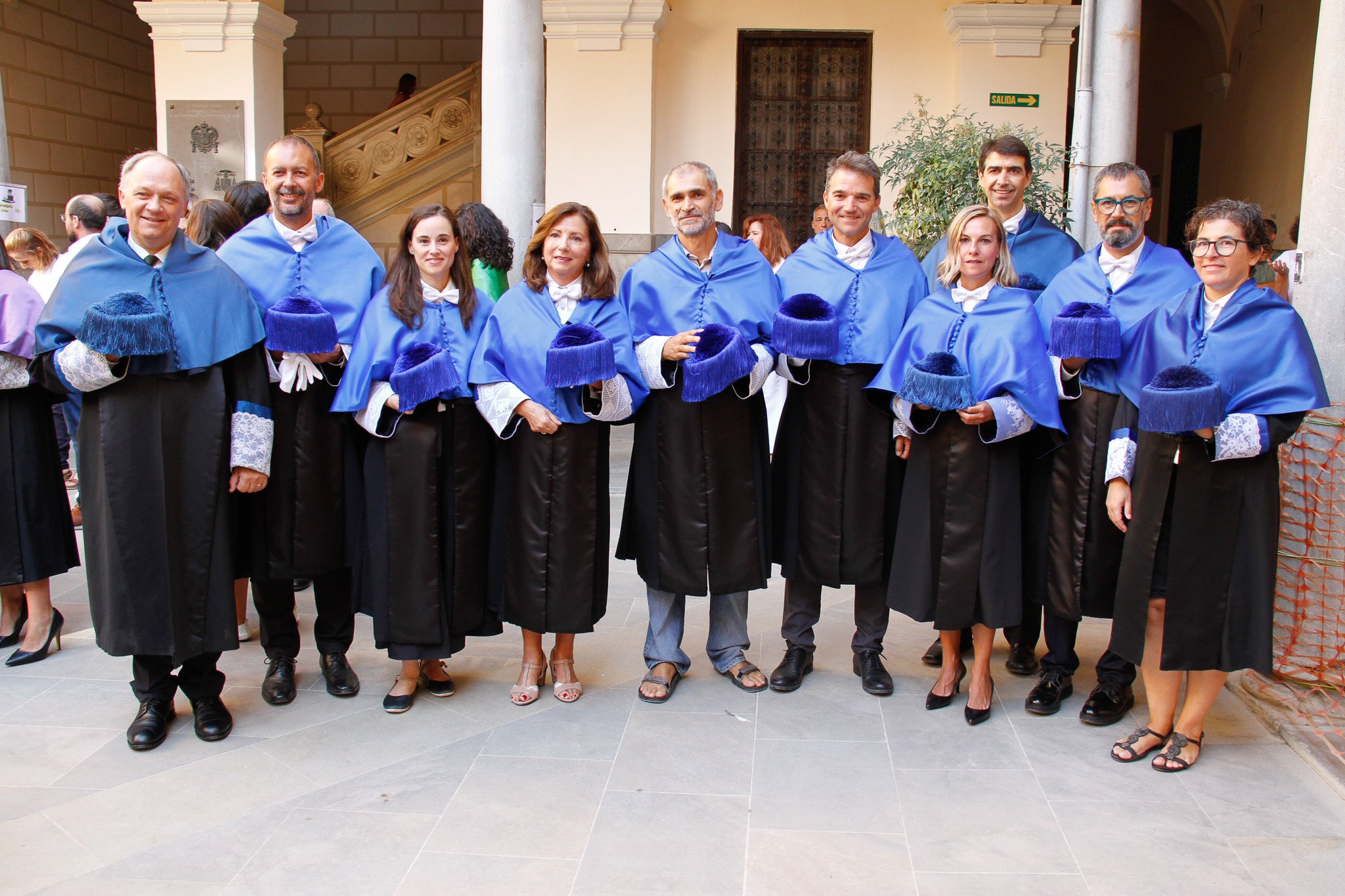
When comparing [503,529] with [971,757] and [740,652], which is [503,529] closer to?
[740,652]

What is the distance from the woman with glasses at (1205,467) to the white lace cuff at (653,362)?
61.7 inches

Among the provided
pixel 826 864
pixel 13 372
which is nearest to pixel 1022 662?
pixel 826 864

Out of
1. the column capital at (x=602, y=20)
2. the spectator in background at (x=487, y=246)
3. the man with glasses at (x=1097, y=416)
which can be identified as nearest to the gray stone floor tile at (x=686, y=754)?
the man with glasses at (x=1097, y=416)

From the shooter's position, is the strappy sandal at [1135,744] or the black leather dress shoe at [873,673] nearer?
the strappy sandal at [1135,744]

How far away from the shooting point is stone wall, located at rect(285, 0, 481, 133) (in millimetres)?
14016

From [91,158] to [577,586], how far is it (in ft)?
39.0

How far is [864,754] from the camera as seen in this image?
363cm

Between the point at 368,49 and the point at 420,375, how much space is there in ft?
39.8

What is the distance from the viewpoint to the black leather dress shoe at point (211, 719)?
12.2ft

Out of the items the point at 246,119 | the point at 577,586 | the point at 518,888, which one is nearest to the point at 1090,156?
the point at 577,586

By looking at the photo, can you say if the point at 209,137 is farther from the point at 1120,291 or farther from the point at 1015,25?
the point at 1120,291

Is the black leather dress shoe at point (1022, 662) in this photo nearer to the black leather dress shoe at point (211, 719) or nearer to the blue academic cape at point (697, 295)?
the blue academic cape at point (697, 295)

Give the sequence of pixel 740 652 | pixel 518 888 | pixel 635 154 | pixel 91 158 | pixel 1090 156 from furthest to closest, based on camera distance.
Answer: pixel 91 158 → pixel 635 154 → pixel 1090 156 → pixel 740 652 → pixel 518 888

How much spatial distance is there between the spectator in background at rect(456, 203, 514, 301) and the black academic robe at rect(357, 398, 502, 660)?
5.09 feet
